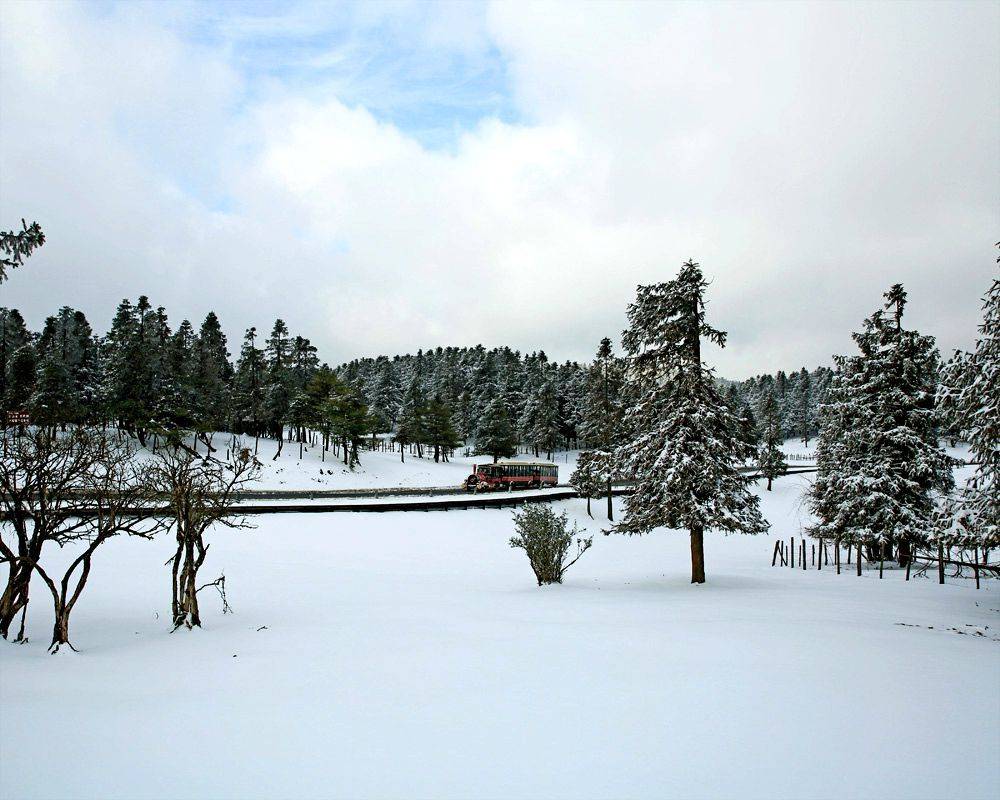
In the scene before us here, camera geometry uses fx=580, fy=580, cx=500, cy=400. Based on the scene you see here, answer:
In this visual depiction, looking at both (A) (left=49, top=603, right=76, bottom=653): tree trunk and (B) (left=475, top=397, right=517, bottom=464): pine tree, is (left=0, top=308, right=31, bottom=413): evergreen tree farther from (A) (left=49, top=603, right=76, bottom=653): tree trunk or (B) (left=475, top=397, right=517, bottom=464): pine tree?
(A) (left=49, top=603, right=76, bottom=653): tree trunk

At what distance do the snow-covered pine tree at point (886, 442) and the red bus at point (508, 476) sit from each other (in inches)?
1349

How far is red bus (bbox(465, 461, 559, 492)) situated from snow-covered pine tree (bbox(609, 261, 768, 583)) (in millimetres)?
35437

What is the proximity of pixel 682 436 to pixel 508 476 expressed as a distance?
40.2 meters

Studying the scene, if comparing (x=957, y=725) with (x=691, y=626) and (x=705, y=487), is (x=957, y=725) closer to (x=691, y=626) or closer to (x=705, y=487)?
(x=691, y=626)

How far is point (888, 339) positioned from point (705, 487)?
1362 centimetres

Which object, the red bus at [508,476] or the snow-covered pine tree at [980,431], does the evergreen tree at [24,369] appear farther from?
the snow-covered pine tree at [980,431]

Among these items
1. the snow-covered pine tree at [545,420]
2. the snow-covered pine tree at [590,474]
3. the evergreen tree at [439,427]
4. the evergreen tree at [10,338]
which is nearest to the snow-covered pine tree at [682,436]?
the snow-covered pine tree at [590,474]

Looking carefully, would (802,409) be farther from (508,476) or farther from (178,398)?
(178,398)

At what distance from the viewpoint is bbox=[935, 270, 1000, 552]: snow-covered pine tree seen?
13.5 m

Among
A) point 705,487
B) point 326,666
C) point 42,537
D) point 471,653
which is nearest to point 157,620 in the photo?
point 42,537

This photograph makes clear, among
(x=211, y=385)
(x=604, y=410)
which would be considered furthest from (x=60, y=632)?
(x=211, y=385)

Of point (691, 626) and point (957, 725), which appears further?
point (691, 626)

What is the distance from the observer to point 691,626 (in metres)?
11.9

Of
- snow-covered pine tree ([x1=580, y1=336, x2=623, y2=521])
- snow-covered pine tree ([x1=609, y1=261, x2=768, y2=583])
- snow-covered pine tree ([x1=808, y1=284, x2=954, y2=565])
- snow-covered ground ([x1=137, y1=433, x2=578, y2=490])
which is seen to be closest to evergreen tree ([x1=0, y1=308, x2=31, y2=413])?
snow-covered ground ([x1=137, y1=433, x2=578, y2=490])
